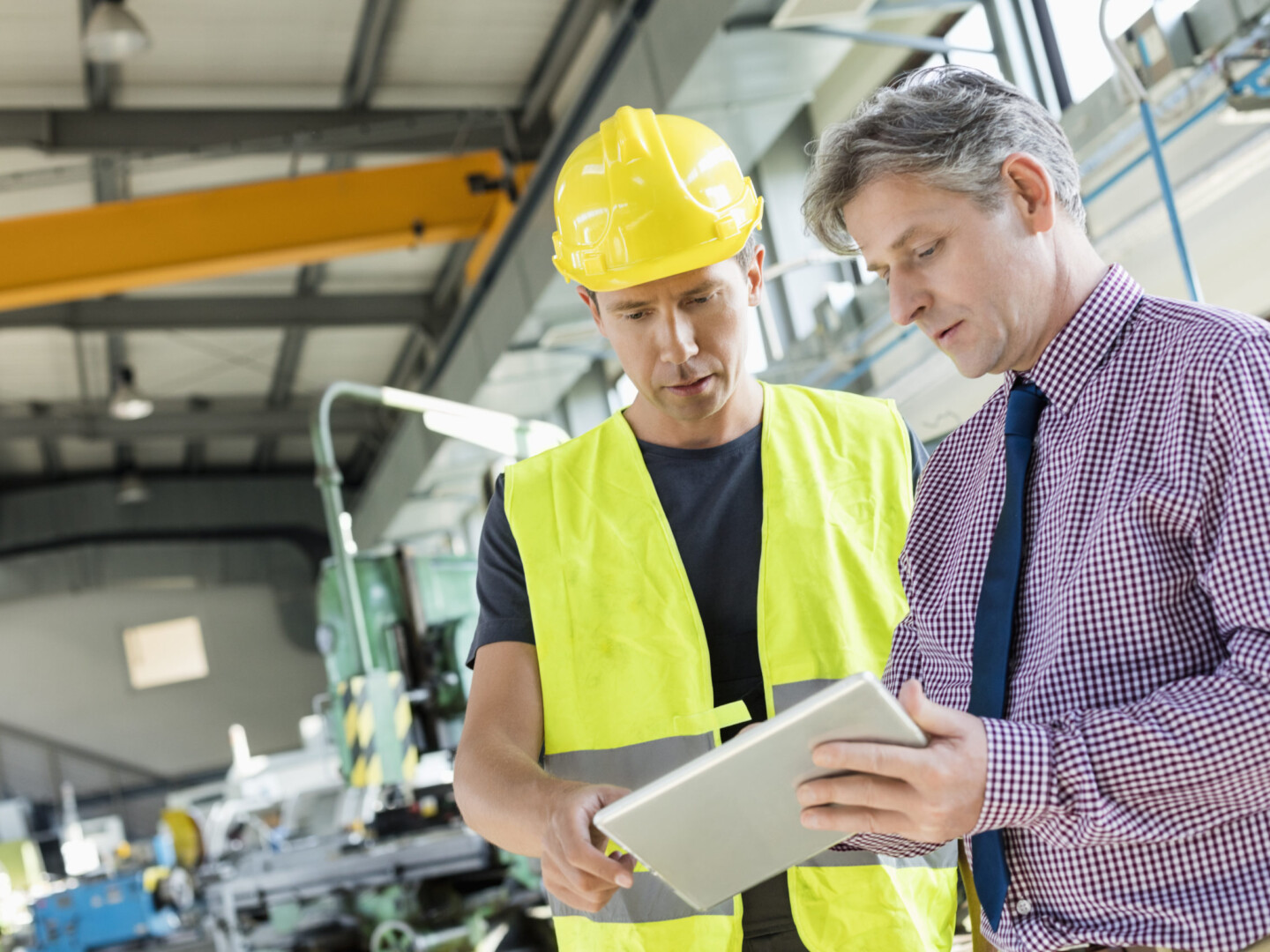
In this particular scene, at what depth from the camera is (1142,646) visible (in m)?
1.17

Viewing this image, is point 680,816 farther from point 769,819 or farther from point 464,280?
point 464,280

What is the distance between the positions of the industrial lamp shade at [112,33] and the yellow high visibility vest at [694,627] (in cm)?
635

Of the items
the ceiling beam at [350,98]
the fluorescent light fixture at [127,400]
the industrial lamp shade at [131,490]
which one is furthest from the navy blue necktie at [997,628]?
the industrial lamp shade at [131,490]

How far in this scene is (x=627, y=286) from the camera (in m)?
1.82

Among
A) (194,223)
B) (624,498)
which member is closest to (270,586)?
(194,223)

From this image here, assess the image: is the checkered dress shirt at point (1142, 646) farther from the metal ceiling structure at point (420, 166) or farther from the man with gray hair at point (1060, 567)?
the metal ceiling structure at point (420, 166)

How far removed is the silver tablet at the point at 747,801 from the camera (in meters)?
1.06

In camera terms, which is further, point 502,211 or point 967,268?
point 502,211

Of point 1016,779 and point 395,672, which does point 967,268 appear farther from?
point 395,672

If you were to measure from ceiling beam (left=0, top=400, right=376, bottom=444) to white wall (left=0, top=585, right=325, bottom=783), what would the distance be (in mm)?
4351

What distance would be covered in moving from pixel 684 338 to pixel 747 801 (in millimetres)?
808

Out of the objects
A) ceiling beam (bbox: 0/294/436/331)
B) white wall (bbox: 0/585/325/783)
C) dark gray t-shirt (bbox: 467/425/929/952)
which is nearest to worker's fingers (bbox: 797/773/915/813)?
dark gray t-shirt (bbox: 467/425/929/952)

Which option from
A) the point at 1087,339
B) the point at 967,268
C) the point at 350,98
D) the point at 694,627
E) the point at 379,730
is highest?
the point at 350,98

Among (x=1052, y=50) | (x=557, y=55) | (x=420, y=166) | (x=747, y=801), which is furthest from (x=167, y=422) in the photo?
(x=747, y=801)
